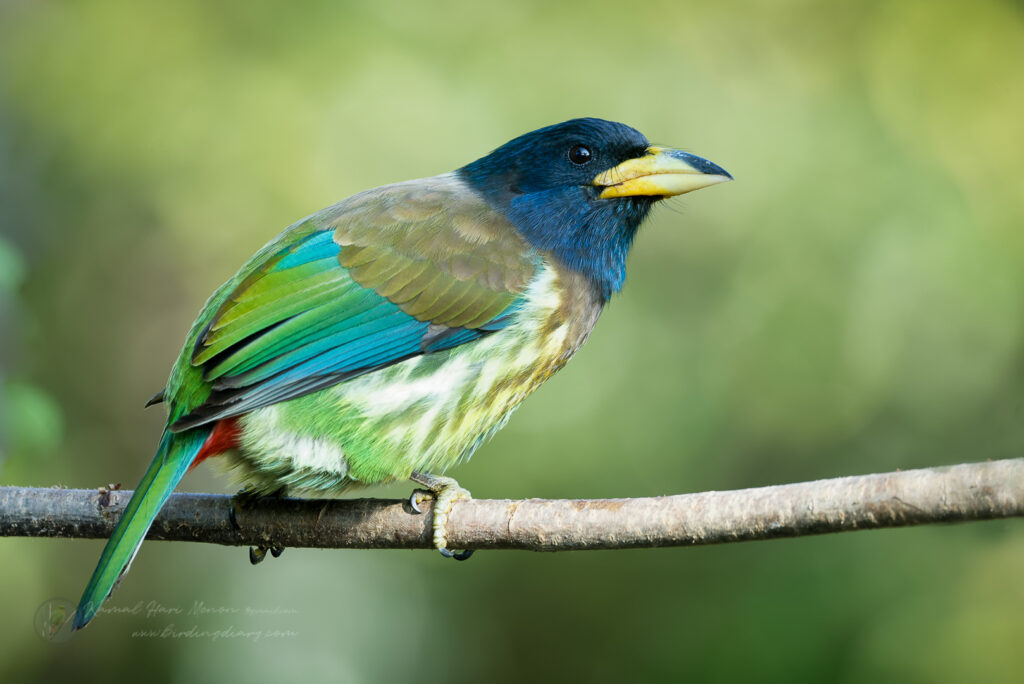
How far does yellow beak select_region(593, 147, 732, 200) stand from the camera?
12.0 ft

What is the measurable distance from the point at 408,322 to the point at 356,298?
183 mm

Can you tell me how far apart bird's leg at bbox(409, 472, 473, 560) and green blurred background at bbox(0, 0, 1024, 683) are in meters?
1.76

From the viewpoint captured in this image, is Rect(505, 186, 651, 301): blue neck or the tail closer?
the tail

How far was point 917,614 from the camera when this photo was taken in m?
4.45

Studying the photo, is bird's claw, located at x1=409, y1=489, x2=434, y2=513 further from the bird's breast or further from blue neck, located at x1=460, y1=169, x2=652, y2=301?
blue neck, located at x1=460, y1=169, x2=652, y2=301

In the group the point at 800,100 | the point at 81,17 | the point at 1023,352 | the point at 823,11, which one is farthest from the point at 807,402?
the point at 81,17

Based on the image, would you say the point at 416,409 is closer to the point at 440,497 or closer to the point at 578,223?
the point at 440,497

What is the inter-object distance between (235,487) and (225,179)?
2.71 meters

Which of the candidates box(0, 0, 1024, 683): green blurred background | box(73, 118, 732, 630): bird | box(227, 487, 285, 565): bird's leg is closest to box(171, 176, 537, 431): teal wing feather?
box(73, 118, 732, 630): bird

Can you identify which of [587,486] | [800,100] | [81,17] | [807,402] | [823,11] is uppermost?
[823,11]

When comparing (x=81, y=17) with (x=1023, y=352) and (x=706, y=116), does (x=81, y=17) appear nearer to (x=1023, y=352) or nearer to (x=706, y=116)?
(x=706, y=116)

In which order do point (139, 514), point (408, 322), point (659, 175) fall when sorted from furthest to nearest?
point (659, 175)
point (408, 322)
point (139, 514)

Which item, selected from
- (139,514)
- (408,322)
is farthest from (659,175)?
(139,514)

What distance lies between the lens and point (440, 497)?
3.25 m
